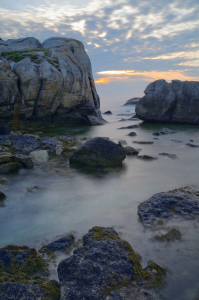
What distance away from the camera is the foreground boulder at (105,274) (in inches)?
121

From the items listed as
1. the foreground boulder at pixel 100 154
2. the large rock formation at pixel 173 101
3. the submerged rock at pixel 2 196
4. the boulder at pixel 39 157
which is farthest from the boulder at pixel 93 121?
the submerged rock at pixel 2 196

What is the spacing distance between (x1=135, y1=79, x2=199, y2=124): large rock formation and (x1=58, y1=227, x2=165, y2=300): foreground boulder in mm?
18246

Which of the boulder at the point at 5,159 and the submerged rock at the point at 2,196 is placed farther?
the boulder at the point at 5,159

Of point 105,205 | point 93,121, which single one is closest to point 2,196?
point 105,205

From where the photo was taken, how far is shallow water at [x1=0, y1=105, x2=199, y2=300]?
13.4 feet

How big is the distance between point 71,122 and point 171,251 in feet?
56.3

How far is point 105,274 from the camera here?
327 cm

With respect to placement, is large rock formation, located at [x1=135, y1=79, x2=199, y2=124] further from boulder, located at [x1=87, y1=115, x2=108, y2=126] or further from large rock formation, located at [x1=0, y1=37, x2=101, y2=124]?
large rock formation, located at [x1=0, y1=37, x2=101, y2=124]

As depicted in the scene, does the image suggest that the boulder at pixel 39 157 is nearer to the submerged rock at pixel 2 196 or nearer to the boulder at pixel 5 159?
the boulder at pixel 5 159

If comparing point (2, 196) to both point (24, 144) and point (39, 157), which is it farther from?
point (24, 144)

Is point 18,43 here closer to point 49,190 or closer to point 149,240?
point 49,190

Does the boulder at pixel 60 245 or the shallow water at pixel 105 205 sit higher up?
the boulder at pixel 60 245

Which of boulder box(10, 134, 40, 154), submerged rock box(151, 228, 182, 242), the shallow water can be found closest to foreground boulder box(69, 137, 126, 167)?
the shallow water

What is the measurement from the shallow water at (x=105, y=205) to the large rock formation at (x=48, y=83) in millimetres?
8678
